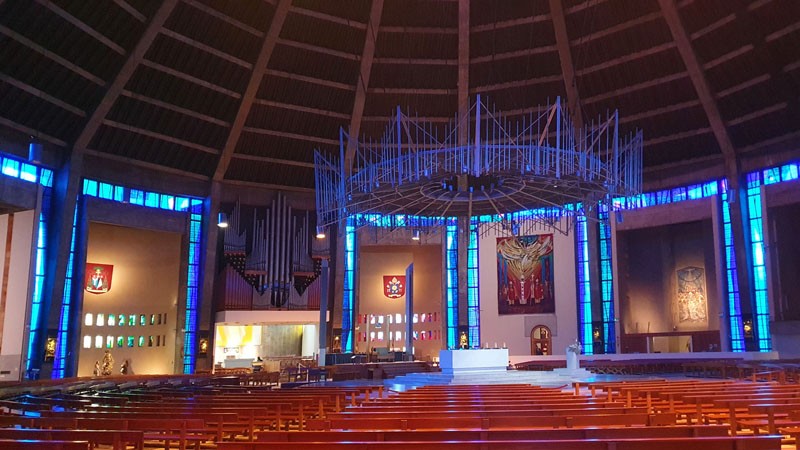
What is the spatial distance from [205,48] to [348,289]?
13.3m

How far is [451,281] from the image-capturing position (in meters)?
→ 34.6

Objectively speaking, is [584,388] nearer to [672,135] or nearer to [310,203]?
[672,135]

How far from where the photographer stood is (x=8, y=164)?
2456 centimetres

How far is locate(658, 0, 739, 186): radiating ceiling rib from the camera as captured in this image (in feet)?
80.9

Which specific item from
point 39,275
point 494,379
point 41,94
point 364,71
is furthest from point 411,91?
point 39,275

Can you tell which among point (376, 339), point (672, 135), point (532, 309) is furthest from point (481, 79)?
point (376, 339)

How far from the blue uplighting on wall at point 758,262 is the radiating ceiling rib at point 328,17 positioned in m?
17.3

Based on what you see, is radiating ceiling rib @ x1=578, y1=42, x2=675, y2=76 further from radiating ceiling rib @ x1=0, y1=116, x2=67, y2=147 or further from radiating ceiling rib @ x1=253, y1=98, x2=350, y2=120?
radiating ceiling rib @ x1=0, y1=116, x2=67, y2=147

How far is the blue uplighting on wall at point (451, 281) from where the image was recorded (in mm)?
34281

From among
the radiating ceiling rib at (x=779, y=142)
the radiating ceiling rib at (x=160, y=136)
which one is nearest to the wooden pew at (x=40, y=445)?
the radiating ceiling rib at (x=160, y=136)

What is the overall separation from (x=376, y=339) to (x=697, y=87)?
19.8 meters

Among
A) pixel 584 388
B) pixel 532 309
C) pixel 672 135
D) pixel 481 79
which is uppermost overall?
pixel 481 79

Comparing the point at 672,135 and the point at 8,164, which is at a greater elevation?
the point at 672,135

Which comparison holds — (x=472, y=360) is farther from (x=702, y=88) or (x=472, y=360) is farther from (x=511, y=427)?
(x=702, y=88)
